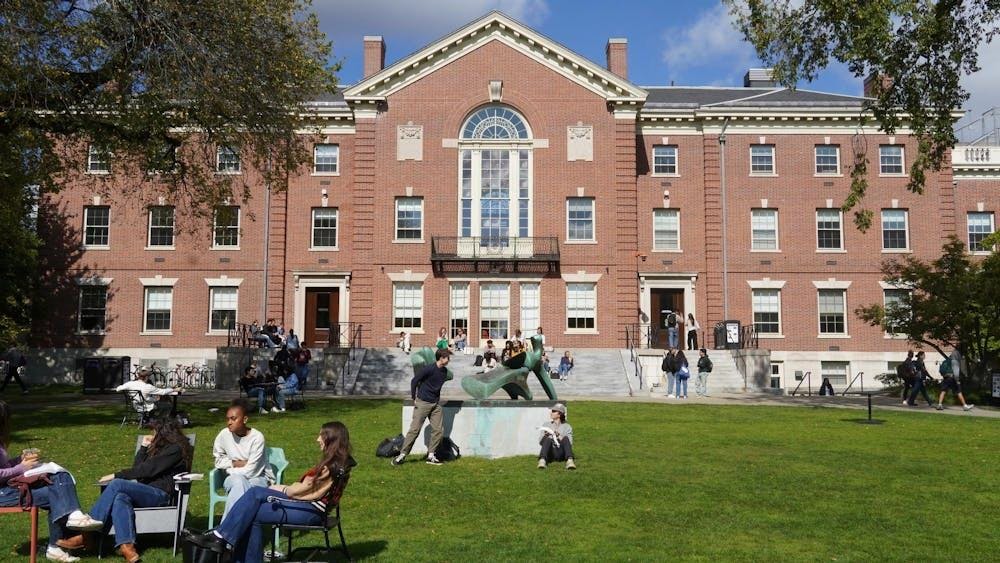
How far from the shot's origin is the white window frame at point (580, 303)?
3375 centimetres

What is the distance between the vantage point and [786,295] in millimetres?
36094

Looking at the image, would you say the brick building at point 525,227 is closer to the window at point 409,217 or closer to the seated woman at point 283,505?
the window at point 409,217

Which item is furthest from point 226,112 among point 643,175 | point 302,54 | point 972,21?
point 643,175

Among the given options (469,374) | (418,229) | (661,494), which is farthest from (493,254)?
(661,494)

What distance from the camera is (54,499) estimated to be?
7473mm

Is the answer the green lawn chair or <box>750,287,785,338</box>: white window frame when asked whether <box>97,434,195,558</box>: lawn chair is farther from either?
<box>750,287,785,338</box>: white window frame

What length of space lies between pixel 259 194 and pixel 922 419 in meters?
26.1

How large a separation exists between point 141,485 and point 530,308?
26.6 meters

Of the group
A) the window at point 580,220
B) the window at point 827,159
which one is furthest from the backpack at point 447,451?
the window at point 827,159

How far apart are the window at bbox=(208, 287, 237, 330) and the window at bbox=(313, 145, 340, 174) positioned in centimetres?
617

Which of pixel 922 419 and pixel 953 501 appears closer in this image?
pixel 953 501

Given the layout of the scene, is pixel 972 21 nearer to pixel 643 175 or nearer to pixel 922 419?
pixel 922 419

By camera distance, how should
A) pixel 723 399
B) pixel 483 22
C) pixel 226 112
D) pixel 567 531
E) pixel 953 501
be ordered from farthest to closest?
pixel 483 22, pixel 723 399, pixel 226 112, pixel 953 501, pixel 567 531

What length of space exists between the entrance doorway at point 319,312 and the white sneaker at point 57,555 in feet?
94.0
